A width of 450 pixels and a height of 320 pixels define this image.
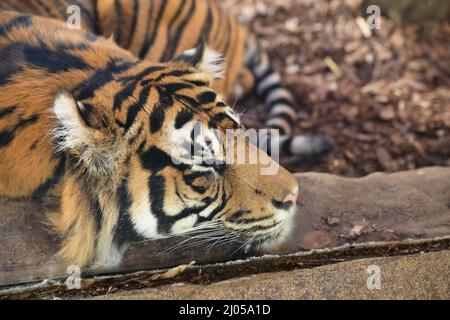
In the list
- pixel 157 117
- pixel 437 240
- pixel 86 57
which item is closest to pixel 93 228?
pixel 157 117

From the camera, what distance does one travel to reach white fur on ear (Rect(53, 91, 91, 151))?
7.52ft

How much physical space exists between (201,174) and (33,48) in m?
0.99

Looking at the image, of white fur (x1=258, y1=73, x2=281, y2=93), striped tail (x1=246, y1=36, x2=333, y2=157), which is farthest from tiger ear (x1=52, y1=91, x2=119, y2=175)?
white fur (x1=258, y1=73, x2=281, y2=93)

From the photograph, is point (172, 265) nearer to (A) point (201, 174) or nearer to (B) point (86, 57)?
(A) point (201, 174)

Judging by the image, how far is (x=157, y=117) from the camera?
2529 millimetres

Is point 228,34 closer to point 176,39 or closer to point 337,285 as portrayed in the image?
point 176,39

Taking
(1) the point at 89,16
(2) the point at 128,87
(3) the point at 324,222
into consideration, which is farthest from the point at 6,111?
(3) the point at 324,222

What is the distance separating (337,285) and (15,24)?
1.96 metres

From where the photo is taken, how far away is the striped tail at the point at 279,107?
4023 millimetres

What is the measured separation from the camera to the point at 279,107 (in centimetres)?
450

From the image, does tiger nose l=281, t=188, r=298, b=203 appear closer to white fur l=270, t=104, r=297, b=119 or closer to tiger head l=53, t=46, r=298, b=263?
tiger head l=53, t=46, r=298, b=263

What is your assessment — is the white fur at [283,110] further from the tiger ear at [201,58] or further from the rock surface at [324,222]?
the tiger ear at [201,58]

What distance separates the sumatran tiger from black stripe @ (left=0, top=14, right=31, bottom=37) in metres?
0.01

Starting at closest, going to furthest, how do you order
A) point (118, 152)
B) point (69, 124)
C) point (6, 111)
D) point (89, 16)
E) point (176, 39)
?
point (69, 124)
point (118, 152)
point (6, 111)
point (89, 16)
point (176, 39)
